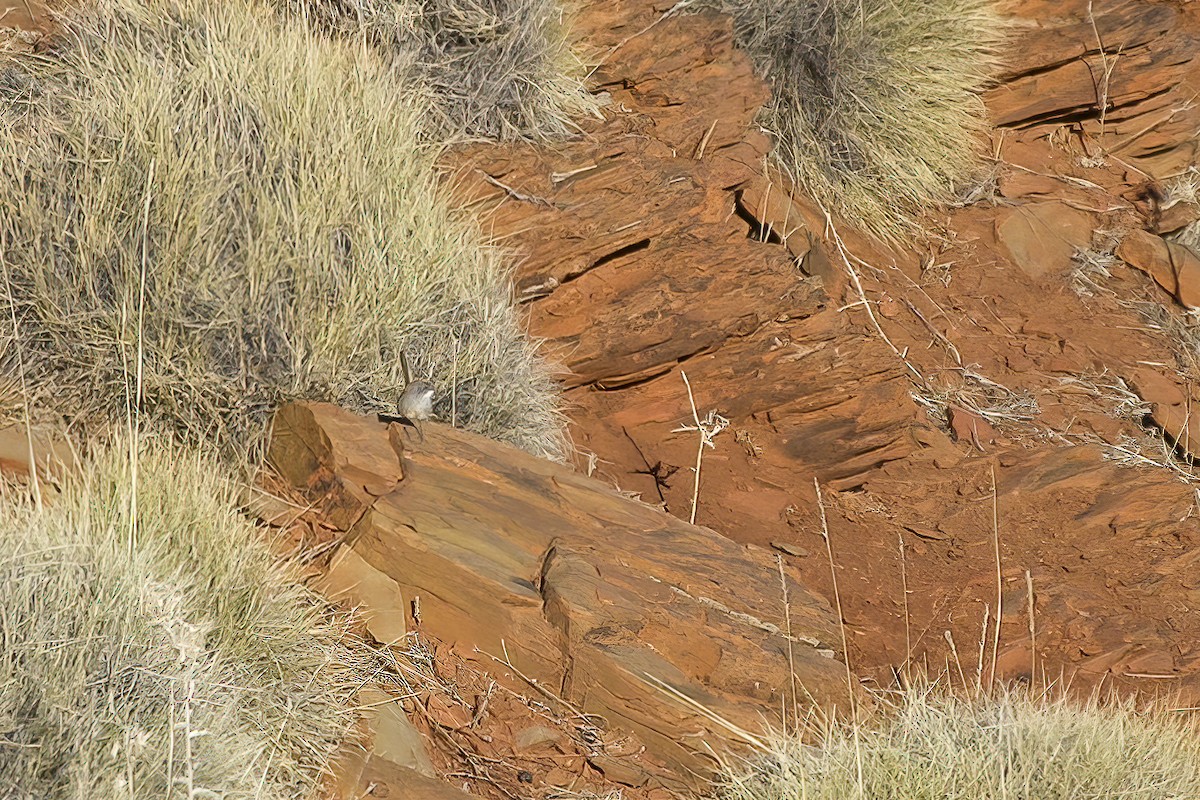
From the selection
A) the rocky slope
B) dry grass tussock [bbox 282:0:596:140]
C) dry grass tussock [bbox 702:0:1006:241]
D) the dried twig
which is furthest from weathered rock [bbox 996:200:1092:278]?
dry grass tussock [bbox 282:0:596:140]

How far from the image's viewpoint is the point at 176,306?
11.7 feet

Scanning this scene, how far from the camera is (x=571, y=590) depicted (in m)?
3.42

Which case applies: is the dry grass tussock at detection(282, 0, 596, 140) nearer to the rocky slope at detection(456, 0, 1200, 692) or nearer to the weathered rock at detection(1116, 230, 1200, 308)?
the rocky slope at detection(456, 0, 1200, 692)

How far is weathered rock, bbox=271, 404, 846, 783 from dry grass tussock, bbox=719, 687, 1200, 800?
29 centimetres

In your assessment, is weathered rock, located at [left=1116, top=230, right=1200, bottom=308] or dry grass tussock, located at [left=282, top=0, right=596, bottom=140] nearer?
dry grass tussock, located at [left=282, top=0, right=596, bottom=140]

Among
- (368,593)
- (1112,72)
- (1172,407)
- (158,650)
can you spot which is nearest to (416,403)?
(368,593)

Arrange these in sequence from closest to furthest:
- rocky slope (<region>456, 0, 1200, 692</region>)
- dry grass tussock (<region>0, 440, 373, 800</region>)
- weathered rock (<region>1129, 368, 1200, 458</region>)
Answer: dry grass tussock (<region>0, 440, 373, 800</region>)
rocky slope (<region>456, 0, 1200, 692</region>)
weathered rock (<region>1129, 368, 1200, 458</region>)

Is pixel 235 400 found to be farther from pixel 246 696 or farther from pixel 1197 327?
pixel 1197 327

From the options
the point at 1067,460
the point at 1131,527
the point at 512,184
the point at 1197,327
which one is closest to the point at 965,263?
the point at 1197,327

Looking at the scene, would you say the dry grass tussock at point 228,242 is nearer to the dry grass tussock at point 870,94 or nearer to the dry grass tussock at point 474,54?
the dry grass tussock at point 474,54

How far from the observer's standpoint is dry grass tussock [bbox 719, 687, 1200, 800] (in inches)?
115

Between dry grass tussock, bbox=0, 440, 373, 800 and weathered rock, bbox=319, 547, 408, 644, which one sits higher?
dry grass tussock, bbox=0, 440, 373, 800

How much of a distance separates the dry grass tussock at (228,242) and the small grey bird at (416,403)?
181mm

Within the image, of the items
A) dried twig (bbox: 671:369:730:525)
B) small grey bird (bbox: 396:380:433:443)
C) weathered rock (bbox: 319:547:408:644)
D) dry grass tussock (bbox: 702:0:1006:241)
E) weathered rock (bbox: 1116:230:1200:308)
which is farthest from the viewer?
weathered rock (bbox: 1116:230:1200:308)
